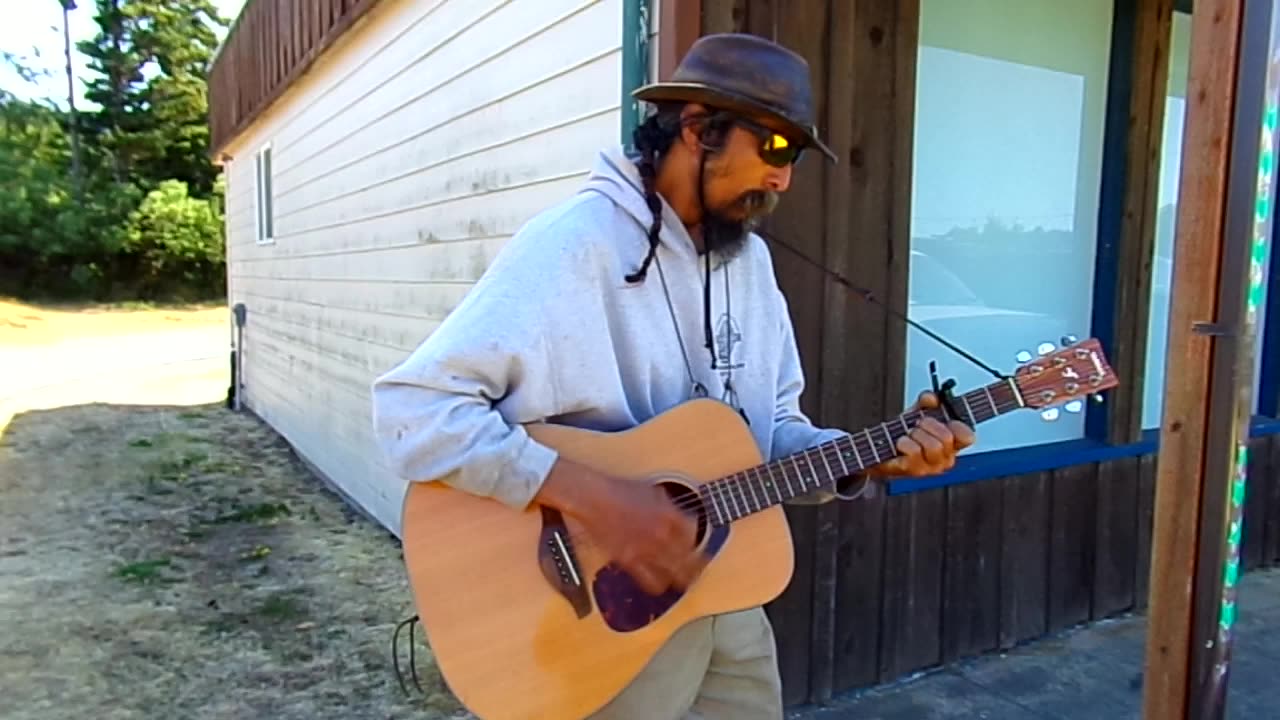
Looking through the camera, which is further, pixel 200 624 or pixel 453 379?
pixel 200 624

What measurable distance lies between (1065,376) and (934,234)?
176cm

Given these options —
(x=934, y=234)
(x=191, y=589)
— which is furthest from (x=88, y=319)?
(x=934, y=234)

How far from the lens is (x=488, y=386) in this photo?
1600 millimetres

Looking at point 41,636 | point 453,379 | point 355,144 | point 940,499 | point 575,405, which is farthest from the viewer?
point 355,144

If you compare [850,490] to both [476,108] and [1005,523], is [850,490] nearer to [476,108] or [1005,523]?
[1005,523]

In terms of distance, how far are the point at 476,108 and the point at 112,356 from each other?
15.5 metres

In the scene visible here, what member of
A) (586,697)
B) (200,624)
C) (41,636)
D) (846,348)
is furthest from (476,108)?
(586,697)

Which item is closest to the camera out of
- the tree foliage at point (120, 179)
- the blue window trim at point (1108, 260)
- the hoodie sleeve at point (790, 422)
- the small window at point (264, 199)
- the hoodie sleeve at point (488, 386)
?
the hoodie sleeve at point (488, 386)

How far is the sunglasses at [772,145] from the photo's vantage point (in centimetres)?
167

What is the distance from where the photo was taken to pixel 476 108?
4176mm

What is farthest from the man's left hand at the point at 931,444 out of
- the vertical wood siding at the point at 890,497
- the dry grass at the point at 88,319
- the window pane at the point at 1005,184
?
the dry grass at the point at 88,319

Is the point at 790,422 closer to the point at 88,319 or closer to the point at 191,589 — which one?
the point at 191,589

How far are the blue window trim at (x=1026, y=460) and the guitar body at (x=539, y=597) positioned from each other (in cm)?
165

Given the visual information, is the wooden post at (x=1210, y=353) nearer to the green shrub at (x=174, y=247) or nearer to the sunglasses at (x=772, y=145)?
the sunglasses at (x=772, y=145)
